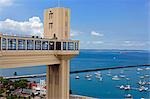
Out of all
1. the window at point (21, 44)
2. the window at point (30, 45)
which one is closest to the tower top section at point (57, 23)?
the window at point (30, 45)

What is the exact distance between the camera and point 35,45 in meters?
4.38

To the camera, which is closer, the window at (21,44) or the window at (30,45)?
the window at (21,44)

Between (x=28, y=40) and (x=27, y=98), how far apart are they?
5656mm

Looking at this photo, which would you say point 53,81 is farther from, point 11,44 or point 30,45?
point 11,44

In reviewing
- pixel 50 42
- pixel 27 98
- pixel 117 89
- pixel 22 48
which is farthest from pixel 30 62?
pixel 117 89

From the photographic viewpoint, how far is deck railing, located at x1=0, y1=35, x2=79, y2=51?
150 inches

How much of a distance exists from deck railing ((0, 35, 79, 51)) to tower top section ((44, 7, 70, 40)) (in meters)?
0.15

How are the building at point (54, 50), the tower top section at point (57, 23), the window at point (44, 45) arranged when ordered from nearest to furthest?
the building at point (54, 50) < the window at point (44, 45) < the tower top section at point (57, 23)

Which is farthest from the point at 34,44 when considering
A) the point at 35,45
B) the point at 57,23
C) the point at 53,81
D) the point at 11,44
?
the point at 53,81

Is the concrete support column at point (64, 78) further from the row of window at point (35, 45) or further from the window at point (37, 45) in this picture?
the window at point (37, 45)

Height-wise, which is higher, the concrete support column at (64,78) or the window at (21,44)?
the window at (21,44)

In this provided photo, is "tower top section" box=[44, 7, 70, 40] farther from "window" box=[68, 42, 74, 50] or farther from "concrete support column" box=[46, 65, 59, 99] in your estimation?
"concrete support column" box=[46, 65, 59, 99]

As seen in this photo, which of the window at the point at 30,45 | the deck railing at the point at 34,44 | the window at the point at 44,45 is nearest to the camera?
the deck railing at the point at 34,44

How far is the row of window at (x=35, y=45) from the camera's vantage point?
3854mm
